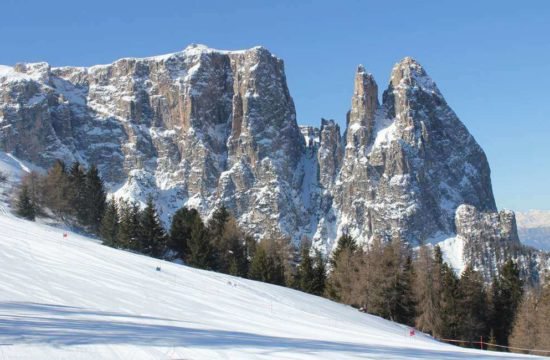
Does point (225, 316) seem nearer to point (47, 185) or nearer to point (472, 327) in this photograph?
point (472, 327)

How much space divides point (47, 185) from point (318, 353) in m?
64.5

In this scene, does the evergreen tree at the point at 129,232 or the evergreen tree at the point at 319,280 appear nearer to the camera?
the evergreen tree at the point at 129,232

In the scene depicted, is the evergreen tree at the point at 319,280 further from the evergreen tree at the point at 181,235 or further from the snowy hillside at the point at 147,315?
the snowy hillside at the point at 147,315

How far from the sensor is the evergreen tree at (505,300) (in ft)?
194

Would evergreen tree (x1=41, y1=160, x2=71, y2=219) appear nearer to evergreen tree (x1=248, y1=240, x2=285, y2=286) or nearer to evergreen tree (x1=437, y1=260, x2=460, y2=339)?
evergreen tree (x1=248, y1=240, x2=285, y2=286)

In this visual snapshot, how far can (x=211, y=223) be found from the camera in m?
76.2

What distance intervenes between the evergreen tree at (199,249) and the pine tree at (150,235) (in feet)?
14.7

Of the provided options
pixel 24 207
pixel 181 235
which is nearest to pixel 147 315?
pixel 181 235

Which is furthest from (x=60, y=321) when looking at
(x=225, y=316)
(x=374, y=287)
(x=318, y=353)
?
(x=374, y=287)

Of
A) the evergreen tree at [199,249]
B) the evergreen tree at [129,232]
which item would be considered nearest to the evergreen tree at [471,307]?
the evergreen tree at [199,249]

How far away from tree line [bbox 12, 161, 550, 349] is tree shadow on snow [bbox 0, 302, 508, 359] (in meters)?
38.5

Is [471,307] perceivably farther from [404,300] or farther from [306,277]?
[306,277]

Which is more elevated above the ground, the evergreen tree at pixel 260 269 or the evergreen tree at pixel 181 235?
the evergreen tree at pixel 181 235

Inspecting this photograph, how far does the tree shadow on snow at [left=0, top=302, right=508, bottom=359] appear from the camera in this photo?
13539 millimetres
